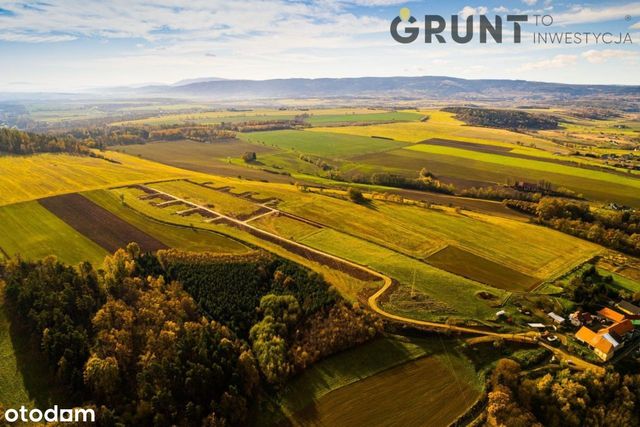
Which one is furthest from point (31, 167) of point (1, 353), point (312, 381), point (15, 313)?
point (312, 381)

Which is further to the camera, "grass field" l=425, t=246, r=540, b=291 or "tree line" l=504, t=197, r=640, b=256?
"tree line" l=504, t=197, r=640, b=256

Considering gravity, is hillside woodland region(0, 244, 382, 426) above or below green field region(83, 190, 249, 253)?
below

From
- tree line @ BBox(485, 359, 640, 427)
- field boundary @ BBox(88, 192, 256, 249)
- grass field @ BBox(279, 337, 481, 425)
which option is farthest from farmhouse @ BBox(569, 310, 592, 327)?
field boundary @ BBox(88, 192, 256, 249)

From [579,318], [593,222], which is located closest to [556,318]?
[579,318]

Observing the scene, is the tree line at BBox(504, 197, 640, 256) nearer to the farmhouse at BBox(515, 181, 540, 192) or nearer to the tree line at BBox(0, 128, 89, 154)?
the farmhouse at BBox(515, 181, 540, 192)

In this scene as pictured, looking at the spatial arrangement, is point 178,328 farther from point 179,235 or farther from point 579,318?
point 579,318
